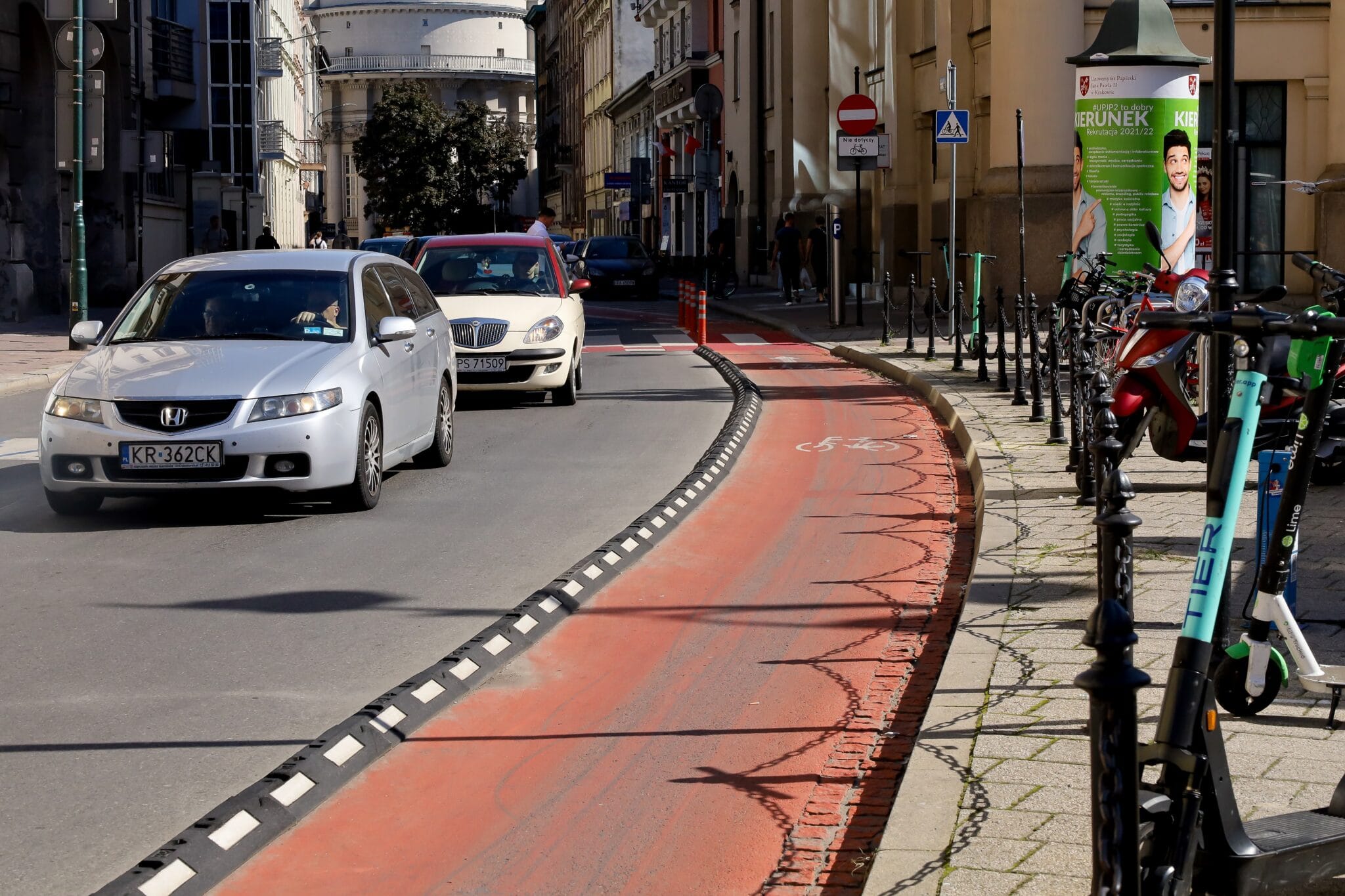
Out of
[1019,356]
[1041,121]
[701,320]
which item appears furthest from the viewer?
[701,320]

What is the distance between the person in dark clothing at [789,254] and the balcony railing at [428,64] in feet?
363

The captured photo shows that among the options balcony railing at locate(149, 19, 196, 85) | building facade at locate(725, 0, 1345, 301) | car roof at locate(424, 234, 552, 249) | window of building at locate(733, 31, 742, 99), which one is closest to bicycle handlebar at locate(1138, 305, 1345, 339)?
car roof at locate(424, 234, 552, 249)

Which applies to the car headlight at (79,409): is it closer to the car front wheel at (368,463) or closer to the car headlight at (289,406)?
the car headlight at (289,406)

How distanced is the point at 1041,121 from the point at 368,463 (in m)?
18.6

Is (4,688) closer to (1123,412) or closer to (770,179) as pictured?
(1123,412)

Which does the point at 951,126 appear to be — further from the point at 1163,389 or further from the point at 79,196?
the point at 79,196

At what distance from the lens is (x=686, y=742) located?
594 centimetres

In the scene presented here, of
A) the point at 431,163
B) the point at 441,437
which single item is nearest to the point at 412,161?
the point at 431,163

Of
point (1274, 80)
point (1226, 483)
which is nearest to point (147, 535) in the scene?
point (1226, 483)

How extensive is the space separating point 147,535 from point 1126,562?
7745mm

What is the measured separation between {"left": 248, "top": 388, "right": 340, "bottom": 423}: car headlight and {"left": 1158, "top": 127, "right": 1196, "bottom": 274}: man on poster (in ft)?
27.6

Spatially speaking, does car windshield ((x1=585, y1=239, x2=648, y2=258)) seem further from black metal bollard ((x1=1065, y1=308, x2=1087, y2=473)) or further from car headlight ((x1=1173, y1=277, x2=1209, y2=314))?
car headlight ((x1=1173, y1=277, x2=1209, y2=314))

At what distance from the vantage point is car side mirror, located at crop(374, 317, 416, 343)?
453 inches

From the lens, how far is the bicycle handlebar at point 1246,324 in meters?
3.60
